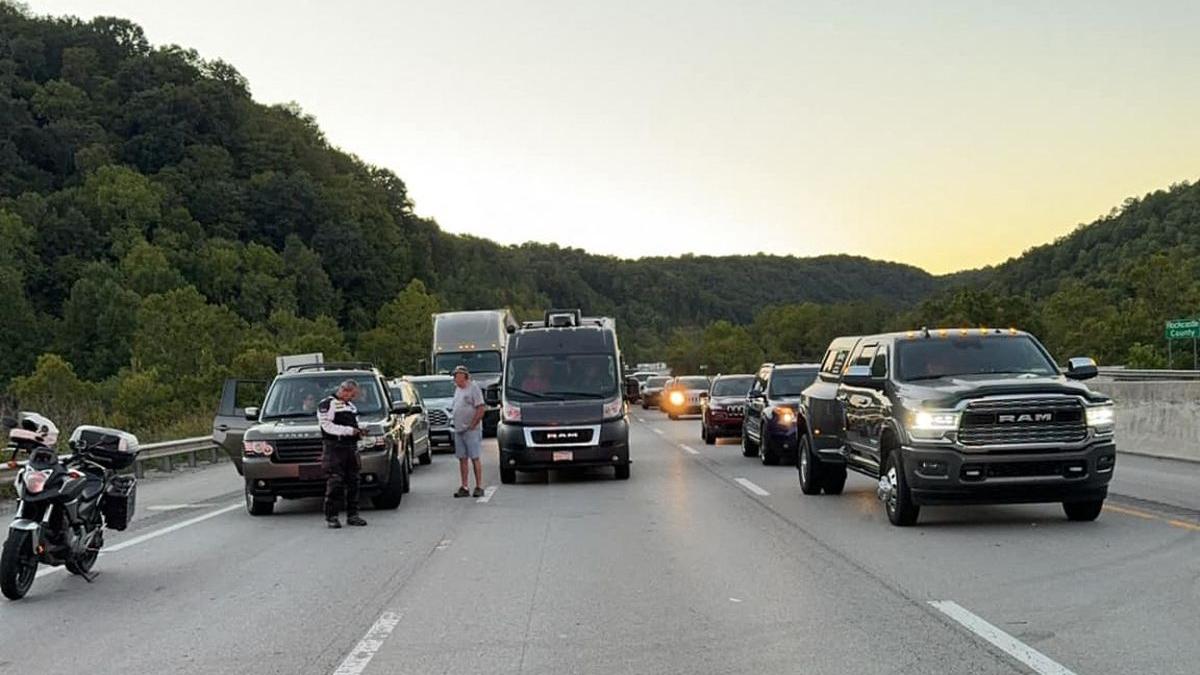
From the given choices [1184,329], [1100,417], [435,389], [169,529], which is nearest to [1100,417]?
[1100,417]

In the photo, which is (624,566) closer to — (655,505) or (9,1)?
(655,505)

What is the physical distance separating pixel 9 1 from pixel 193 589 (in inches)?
6035

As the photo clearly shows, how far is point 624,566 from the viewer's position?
10.3m

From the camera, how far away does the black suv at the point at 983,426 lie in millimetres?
11406

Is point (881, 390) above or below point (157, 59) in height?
below

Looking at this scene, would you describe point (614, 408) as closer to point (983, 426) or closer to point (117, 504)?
point (983, 426)

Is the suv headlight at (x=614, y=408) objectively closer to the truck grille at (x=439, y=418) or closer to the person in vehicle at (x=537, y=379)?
the person in vehicle at (x=537, y=379)

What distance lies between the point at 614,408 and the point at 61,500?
1042cm

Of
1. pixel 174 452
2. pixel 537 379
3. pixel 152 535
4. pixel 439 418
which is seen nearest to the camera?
pixel 152 535

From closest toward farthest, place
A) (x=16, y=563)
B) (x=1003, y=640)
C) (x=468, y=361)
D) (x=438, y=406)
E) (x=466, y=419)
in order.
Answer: (x=1003, y=640)
(x=16, y=563)
(x=466, y=419)
(x=438, y=406)
(x=468, y=361)

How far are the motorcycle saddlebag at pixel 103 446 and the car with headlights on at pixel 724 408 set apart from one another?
1870 cm

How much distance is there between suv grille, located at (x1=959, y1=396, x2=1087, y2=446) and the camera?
37.4 feet

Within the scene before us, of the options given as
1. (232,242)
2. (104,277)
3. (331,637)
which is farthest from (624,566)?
(232,242)

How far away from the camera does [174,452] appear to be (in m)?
24.4
